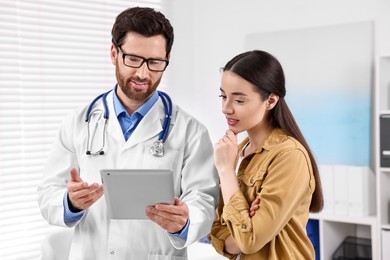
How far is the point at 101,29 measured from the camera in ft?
13.0

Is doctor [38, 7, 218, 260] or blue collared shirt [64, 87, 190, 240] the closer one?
doctor [38, 7, 218, 260]

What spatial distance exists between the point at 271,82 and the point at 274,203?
0.35 metres

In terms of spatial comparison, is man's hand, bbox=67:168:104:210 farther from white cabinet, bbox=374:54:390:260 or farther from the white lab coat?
white cabinet, bbox=374:54:390:260

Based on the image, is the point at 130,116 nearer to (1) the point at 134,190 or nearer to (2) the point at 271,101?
(1) the point at 134,190

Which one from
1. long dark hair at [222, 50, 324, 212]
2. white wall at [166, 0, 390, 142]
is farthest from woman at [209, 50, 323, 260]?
white wall at [166, 0, 390, 142]

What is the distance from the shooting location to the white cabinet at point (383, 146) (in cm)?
339

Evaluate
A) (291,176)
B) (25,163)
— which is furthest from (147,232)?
(25,163)

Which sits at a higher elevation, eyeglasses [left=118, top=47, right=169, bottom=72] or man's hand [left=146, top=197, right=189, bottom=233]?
eyeglasses [left=118, top=47, right=169, bottom=72]

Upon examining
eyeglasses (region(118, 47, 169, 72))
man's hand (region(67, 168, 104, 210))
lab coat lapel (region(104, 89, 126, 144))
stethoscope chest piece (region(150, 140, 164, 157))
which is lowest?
man's hand (region(67, 168, 104, 210))

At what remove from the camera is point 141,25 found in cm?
171

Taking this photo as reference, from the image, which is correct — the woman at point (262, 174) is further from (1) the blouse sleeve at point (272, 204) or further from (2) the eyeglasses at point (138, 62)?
(2) the eyeglasses at point (138, 62)

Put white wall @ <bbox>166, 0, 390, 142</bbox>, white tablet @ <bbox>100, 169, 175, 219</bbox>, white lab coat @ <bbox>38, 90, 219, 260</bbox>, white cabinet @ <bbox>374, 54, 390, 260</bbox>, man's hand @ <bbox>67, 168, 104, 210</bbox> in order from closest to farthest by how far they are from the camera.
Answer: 1. white tablet @ <bbox>100, 169, 175, 219</bbox>
2. man's hand @ <bbox>67, 168, 104, 210</bbox>
3. white lab coat @ <bbox>38, 90, 219, 260</bbox>
4. white cabinet @ <bbox>374, 54, 390, 260</bbox>
5. white wall @ <bbox>166, 0, 390, 142</bbox>

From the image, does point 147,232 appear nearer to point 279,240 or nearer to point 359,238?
point 279,240

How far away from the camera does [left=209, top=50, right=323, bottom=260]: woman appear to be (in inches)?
60.9
